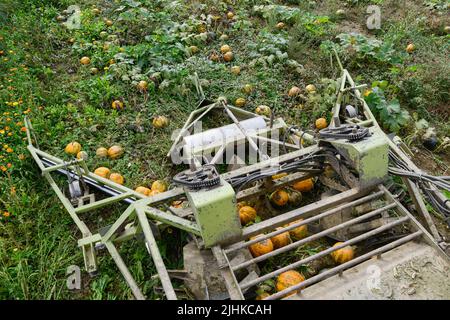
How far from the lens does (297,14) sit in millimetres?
7762

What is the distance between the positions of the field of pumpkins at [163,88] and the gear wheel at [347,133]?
3.34 ft

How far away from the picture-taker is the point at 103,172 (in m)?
4.88

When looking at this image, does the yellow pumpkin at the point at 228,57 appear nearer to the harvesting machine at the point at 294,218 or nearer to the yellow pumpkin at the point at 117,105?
the yellow pumpkin at the point at 117,105

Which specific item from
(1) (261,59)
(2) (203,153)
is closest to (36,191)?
(2) (203,153)

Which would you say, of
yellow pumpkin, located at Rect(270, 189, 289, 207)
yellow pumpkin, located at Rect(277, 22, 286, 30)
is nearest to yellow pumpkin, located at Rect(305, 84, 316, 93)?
yellow pumpkin, located at Rect(277, 22, 286, 30)

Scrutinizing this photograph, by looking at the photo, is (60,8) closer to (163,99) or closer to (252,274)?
(163,99)

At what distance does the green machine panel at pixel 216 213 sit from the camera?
122 inches

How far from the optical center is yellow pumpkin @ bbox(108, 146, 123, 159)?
17.3ft

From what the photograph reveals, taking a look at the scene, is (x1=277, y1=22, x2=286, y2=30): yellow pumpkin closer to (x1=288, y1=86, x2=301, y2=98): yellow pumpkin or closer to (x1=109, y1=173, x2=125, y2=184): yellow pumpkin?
(x1=288, y1=86, x2=301, y2=98): yellow pumpkin

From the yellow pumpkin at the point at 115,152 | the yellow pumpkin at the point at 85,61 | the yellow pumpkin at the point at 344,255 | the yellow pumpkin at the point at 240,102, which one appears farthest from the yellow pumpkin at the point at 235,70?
the yellow pumpkin at the point at 344,255

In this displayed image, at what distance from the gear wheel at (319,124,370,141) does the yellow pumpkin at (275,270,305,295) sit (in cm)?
143

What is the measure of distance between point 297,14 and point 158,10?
125 inches

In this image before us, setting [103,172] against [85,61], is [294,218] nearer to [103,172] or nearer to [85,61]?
[103,172]

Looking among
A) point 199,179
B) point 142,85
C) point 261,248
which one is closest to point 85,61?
point 142,85
